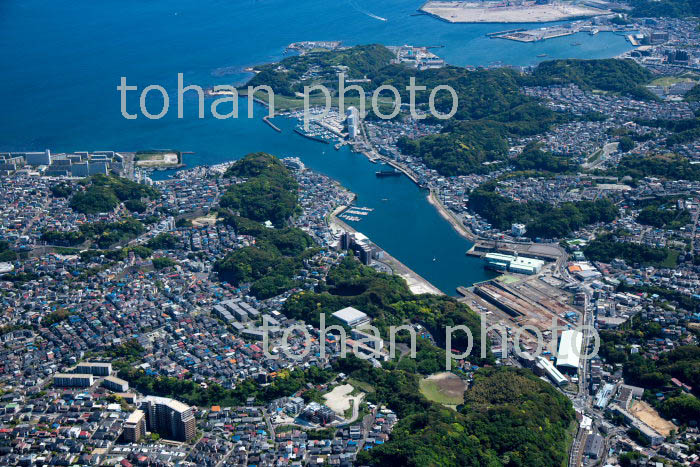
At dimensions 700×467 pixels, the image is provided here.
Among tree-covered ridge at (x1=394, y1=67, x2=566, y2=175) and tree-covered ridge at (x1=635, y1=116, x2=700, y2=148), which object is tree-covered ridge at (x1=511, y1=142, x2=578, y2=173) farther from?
tree-covered ridge at (x1=635, y1=116, x2=700, y2=148)

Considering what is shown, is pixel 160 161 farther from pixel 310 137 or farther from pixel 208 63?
pixel 208 63

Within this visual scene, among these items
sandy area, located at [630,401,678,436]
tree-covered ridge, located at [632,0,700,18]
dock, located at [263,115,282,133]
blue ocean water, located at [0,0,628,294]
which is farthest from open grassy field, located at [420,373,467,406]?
tree-covered ridge, located at [632,0,700,18]

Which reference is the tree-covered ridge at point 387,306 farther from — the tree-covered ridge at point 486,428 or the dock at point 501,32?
the dock at point 501,32

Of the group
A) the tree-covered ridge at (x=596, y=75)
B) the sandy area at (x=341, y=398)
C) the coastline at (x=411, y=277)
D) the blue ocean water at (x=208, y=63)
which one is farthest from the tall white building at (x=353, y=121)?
the sandy area at (x=341, y=398)

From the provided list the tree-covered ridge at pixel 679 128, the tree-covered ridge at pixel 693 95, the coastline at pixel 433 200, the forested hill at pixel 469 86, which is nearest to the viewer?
the coastline at pixel 433 200

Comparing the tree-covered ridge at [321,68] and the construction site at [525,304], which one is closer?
the construction site at [525,304]

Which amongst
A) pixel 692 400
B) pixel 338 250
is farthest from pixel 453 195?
pixel 692 400

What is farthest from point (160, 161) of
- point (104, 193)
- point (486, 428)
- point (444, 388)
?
point (486, 428)

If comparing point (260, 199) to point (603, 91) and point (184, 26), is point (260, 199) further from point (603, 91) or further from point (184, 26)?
point (184, 26)
